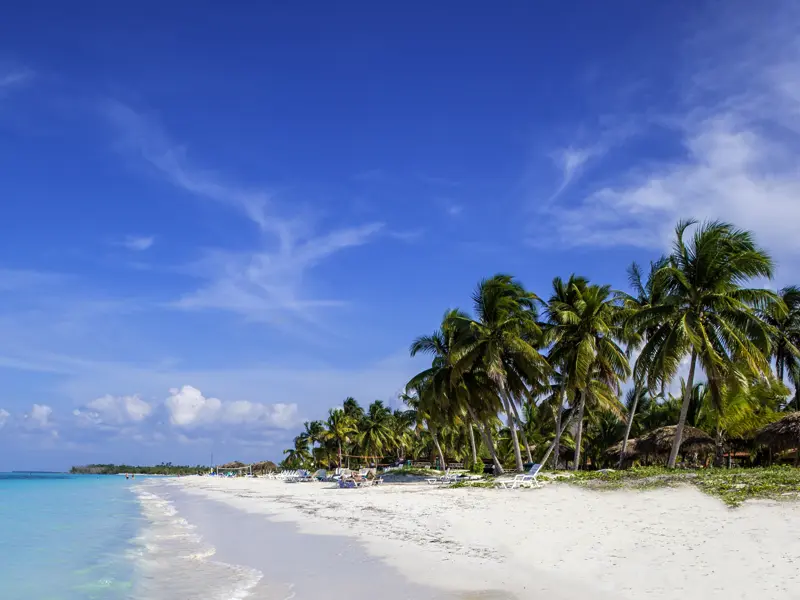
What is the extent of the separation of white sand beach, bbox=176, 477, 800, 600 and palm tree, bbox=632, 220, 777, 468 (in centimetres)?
622

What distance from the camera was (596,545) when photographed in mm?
10078

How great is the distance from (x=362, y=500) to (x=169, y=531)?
752cm

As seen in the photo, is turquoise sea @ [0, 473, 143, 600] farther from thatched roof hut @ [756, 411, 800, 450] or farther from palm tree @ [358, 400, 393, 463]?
palm tree @ [358, 400, 393, 463]

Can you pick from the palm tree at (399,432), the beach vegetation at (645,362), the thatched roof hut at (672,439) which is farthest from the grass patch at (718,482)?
the palm tree at (399,432)

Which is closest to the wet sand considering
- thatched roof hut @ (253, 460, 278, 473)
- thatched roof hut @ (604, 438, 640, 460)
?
thatched roof hut @ (604, 438, 640, 460)

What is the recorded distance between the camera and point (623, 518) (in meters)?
12.5

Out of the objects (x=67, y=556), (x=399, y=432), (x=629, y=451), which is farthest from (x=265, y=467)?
(x=67, y=556)

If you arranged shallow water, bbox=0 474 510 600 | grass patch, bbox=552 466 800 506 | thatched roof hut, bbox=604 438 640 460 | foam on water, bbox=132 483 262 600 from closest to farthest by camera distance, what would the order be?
1. shallow water, bbox=0 474 510 600
2. foam on water, bbox=132 483 262 600
3. grass patch, bbox=552 466 800 506
4. thatched roof hut, bbox=604 438 640 460

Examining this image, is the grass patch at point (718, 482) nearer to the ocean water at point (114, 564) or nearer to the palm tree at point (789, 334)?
the ocean water at point (114, 564)

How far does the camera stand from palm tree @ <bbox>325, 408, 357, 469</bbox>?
191 feet

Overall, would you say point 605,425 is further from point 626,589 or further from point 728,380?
point 626,589

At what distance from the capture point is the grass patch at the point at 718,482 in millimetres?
12461

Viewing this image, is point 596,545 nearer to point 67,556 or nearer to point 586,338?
point 67,556

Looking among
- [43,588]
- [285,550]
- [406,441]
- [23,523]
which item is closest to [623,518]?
[285,550]
